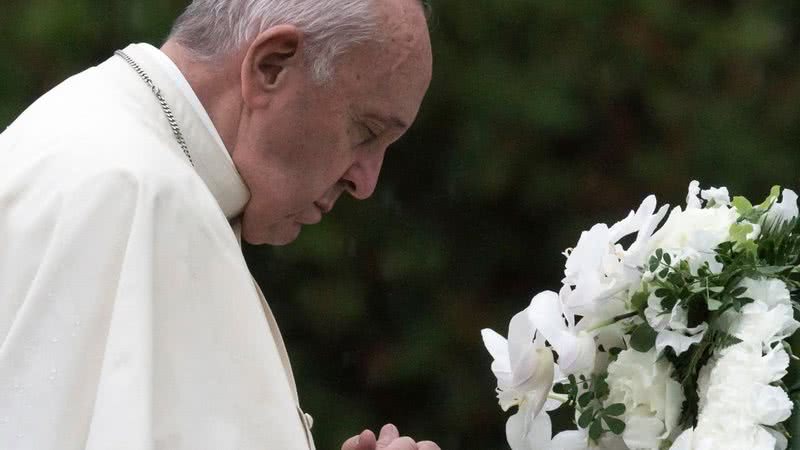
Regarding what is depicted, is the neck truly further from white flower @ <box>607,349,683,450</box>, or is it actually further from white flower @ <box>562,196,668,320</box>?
white flower @ <box>607,349,683,450</box>

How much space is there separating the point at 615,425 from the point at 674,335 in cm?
18

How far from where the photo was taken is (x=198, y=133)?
2791mm

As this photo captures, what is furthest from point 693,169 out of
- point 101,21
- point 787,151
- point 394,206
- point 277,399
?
point 277,399

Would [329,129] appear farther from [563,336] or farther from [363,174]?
[563,336]

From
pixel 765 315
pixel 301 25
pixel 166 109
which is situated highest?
pixel 301 25

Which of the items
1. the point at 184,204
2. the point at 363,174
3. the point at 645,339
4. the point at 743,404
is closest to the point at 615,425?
the point at 645,339

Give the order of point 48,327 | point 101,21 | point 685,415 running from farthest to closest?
point 101,21
point 685,415
point 48,327

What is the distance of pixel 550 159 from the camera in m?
5.64

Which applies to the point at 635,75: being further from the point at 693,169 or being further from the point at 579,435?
the point at 579,435

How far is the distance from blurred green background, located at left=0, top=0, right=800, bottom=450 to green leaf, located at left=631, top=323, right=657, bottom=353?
115 inches

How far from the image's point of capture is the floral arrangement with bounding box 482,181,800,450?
99.0 inches

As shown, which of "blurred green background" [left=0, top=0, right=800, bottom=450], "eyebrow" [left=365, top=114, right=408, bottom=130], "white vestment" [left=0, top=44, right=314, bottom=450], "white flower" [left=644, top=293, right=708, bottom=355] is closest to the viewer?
"white vestment" [left=0, top=44, right=314, bottom=450]

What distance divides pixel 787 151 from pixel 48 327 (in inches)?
140

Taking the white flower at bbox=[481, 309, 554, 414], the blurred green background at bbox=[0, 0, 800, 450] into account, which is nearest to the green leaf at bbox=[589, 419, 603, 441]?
the white flower at bbox=[481, 309, 554, 414]
